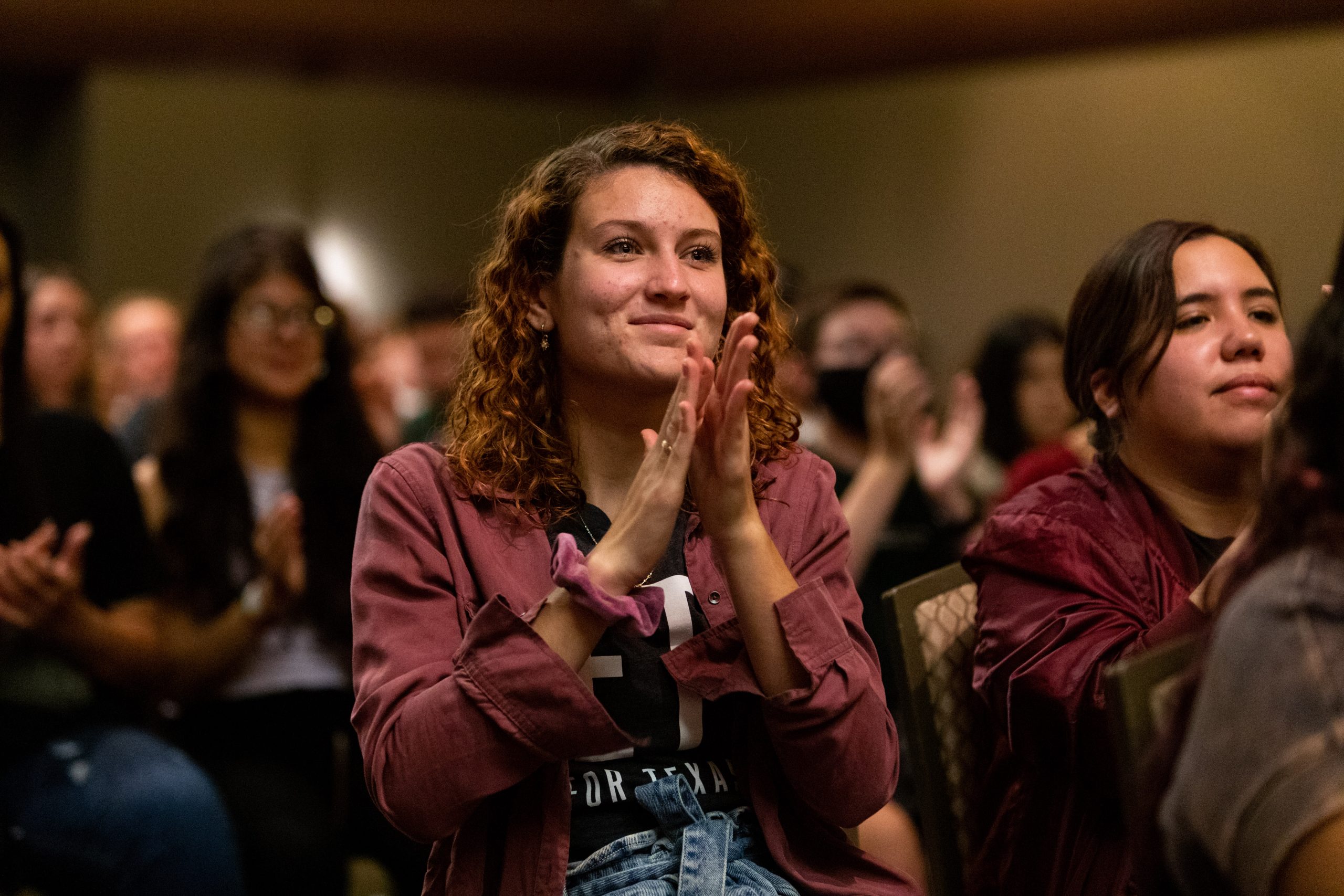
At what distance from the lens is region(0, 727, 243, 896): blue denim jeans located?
2139mm

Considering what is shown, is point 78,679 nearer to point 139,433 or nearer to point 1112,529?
point 139,433

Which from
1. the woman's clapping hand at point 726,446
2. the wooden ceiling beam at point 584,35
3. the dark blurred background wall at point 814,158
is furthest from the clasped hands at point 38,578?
the wooden ceiling beam at point 584,35

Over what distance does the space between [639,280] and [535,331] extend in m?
0.20

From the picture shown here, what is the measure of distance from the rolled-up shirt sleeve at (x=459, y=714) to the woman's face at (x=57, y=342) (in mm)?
2930

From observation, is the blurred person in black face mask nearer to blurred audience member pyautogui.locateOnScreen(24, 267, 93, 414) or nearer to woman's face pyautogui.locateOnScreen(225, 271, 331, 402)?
woman's face pyautogui.locateOnScreen(225, 271, 331, 402)

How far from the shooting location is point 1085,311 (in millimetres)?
1882

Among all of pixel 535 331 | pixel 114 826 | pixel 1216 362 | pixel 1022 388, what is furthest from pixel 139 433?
pixel 1216 362

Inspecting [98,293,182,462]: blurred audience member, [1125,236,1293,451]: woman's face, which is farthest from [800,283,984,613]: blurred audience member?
[98,293,182,462]: blurred audience member

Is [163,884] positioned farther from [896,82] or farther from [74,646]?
[896,82]

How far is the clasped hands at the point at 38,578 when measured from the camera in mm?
2191

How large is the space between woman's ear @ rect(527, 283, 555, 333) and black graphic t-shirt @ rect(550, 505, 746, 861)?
14.4 inches

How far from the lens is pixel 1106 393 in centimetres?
186

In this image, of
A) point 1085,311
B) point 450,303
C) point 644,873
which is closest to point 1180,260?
point 1085,311

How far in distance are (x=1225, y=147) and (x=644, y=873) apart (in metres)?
4.62
